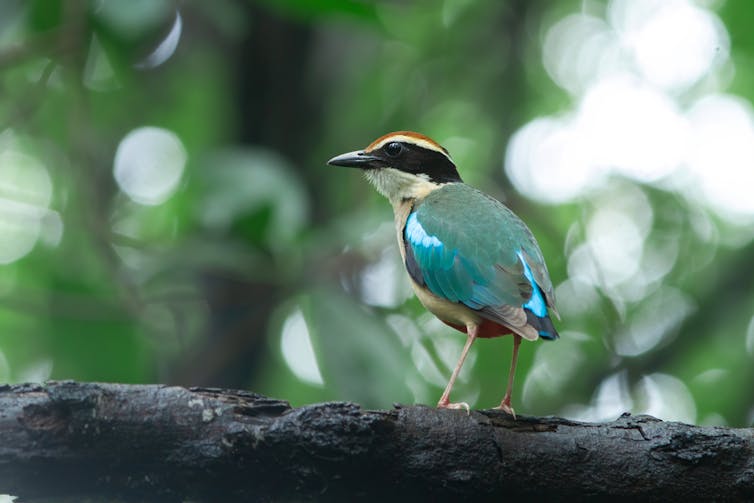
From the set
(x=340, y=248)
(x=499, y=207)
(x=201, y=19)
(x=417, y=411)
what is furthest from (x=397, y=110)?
(x=417, y=411)

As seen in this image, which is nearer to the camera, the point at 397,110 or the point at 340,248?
the point at 340,248

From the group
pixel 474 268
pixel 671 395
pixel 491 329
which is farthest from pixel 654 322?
pixel 474 268

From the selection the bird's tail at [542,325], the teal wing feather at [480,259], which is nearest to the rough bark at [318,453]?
the bird's tail at [542,325]

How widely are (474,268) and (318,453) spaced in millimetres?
1696

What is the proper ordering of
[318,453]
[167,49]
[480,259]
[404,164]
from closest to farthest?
[318,453] < [480,259] < [404,164] < [167,49]

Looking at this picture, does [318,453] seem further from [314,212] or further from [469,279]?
[314,212]

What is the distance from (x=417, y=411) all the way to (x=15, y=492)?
1.47 m

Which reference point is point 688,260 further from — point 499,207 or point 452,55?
point 499,207

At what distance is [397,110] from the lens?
9.95 m

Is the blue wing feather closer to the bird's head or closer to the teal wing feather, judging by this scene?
the teal wing feather

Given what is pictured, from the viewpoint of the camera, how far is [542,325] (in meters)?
4.68

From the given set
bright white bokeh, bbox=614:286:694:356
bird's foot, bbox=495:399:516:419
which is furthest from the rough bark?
bright white bokeh, bbox=614:286:694:356

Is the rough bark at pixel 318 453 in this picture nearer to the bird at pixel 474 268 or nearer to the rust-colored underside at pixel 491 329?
the bird at pixel 474 268

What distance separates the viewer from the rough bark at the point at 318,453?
3590 millimetres
